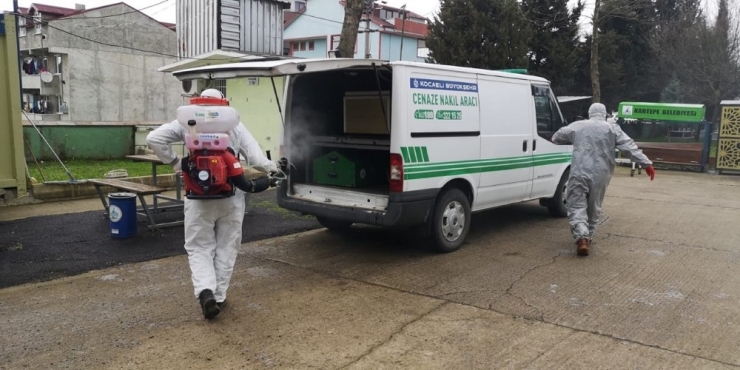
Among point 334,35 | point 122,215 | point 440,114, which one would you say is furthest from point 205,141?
point 334,35

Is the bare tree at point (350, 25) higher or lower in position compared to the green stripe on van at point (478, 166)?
higher

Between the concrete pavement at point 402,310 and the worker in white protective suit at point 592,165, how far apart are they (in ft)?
1.51

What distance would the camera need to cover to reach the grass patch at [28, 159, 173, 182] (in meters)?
10.6

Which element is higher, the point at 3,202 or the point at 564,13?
the point at 564,13

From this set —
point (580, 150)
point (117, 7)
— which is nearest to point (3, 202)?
point (580, 150)

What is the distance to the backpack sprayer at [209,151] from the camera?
4.20 metres

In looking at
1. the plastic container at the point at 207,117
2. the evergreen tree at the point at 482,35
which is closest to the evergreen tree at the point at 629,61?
the evergreen tree at the point at 482,35

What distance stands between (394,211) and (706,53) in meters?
26.9

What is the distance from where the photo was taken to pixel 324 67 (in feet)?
17.6

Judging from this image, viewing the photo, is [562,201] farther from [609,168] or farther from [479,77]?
[479,77]

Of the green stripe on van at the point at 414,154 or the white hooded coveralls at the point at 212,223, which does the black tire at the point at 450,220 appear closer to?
the green stripe on van at the point at 414,154

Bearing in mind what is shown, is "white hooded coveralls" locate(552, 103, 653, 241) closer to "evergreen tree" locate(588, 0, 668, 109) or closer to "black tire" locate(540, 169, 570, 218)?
"black tire" locate(540, 169, 570, 218)

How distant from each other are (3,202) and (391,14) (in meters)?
43.8

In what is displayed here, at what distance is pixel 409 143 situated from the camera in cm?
580
